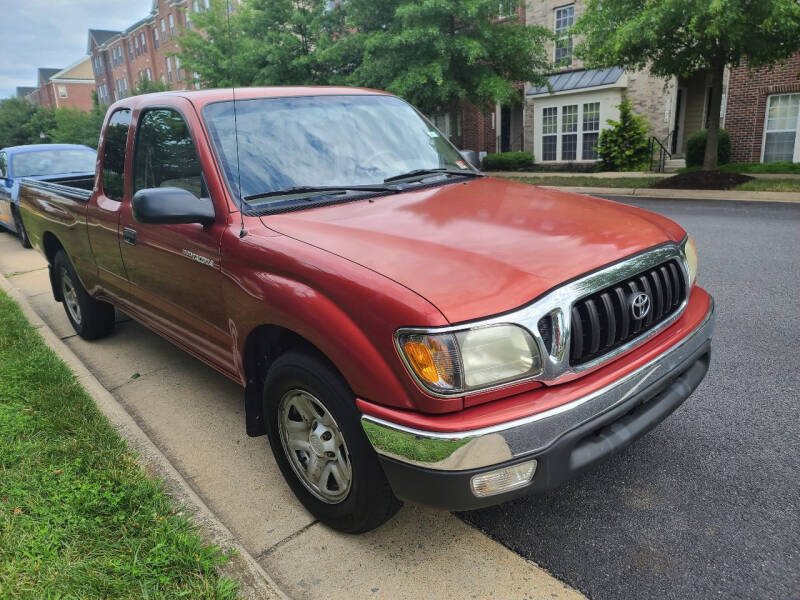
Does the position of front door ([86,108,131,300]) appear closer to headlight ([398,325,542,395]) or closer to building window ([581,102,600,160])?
headlight ([398,325,542,395])

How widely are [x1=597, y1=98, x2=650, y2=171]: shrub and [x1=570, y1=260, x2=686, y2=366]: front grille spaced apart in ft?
66.6

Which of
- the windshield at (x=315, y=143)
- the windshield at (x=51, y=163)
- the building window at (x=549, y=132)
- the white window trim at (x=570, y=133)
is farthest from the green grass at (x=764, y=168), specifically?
the windshield at (x=315, y=143)

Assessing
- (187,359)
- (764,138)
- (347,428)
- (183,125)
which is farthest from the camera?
(764,138)

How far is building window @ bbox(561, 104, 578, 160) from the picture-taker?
2402 centimetres

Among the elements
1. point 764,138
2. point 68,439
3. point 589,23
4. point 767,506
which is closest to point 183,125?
point 68,439

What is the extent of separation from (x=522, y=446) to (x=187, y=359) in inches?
143

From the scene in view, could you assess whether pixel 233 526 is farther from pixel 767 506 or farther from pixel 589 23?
pixel 589 23

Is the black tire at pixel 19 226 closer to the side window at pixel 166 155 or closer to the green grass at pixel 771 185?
the side window at pixel 166 155

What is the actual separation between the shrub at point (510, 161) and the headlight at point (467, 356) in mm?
23808

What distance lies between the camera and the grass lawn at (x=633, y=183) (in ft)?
43.8

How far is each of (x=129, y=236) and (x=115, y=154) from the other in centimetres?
73

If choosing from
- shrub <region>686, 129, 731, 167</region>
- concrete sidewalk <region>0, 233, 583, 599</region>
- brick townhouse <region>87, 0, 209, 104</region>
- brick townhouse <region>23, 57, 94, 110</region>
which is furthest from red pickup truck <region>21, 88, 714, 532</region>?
brick townhouse <region>23, 57, 94, 110</region>

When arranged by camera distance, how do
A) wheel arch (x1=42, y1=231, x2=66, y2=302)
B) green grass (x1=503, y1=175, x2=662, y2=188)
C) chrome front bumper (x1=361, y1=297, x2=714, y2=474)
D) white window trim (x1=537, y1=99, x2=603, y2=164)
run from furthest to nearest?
white window trim (x1=537, y1=99, x2=603, y2=164) → green grass (x1=503, y1=175, x2=662, y2=188) → wheel arch (x1=42, y1=231, x2=66, y2=302) → chrome front bumper (x1=361, y1=297, x2=714, y2=474)

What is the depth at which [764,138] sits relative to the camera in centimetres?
1830
